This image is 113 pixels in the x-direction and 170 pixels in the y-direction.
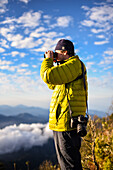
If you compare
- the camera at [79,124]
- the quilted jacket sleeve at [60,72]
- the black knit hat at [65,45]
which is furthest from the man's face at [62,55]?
the camera at [79,124]

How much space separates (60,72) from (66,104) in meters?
0.45

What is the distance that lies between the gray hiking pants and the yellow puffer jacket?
101 mm

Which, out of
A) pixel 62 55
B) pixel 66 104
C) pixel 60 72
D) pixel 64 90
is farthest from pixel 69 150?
pixel 62 55

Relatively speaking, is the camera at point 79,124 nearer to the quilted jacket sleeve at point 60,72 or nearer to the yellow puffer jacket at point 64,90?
the yellow puffer jacket at point 64,90

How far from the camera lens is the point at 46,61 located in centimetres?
240

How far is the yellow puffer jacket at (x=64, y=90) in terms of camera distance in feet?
7.33

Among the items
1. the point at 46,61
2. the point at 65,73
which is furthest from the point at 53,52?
the point at 65,73

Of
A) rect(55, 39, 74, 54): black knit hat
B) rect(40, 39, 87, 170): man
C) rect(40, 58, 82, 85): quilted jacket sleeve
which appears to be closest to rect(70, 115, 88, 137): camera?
rect(40, 39, 87, 170): man

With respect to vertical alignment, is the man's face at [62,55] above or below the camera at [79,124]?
above

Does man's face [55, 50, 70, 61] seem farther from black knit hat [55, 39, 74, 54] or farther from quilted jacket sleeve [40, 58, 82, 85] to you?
quilted jacket sleeve [40, 58, 82, 85]

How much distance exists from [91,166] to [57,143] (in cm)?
359

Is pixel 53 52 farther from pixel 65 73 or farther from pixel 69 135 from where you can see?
pixel 69 135

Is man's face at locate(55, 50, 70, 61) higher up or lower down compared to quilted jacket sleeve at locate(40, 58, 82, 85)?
higher up

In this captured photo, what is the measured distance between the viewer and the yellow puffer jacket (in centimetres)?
223
